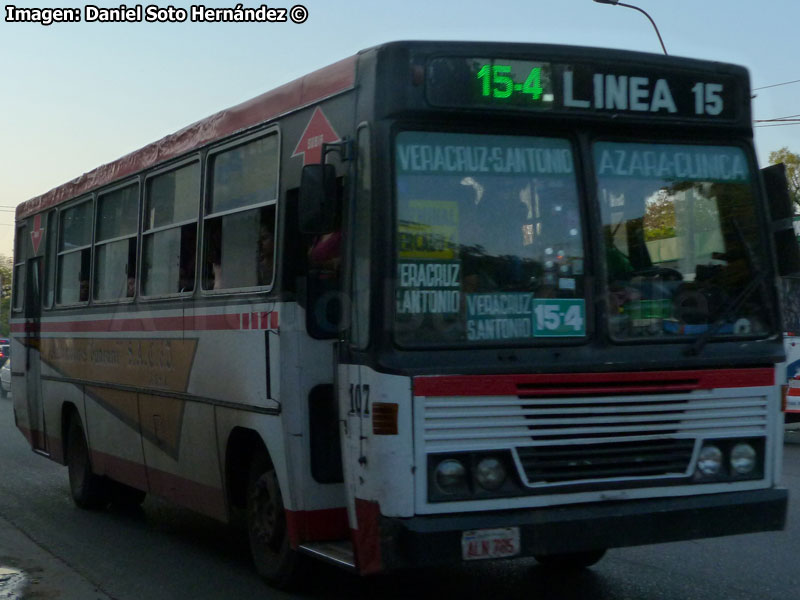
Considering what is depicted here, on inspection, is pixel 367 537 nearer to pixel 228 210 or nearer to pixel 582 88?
pixel 582 88

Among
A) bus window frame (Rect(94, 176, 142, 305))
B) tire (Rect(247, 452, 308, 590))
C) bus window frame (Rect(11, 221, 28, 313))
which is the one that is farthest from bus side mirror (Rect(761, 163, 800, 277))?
bus window frame (Rect(11, 221, 28, 313))

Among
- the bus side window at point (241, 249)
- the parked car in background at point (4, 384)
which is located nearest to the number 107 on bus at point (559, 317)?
the bus side window at point (241, 249)

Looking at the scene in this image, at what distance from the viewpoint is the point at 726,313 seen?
6191 millimetres

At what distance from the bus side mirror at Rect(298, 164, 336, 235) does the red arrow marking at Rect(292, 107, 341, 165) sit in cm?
38

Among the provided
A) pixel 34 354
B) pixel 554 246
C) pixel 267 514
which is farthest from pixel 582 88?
pixel 34 354

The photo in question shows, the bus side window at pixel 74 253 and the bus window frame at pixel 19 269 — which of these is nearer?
the bus side window at pixel 74 253

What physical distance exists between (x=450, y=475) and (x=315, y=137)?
83.5 inches

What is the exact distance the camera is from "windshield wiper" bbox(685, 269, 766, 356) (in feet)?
19.8

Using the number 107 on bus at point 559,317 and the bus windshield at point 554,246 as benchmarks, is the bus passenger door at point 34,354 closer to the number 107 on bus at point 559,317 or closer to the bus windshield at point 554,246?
the bus windshield at point 554,246

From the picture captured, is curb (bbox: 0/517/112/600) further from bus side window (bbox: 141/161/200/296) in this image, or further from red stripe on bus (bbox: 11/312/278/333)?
bus side window (bbox: 141/161/200/296)

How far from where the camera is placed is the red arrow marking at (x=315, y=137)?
6488mm

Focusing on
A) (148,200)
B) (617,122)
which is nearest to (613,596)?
(617,122)

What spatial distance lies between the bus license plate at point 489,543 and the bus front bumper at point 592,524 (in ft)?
0.08

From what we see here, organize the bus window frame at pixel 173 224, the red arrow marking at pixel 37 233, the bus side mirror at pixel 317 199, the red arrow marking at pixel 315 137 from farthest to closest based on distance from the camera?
the red arrow marking at pixel 37 233 < the bus window frame at pixel 173 224 < the red arrow marking at pixel 315 137 < the bus side mirror at pixel 317 199
